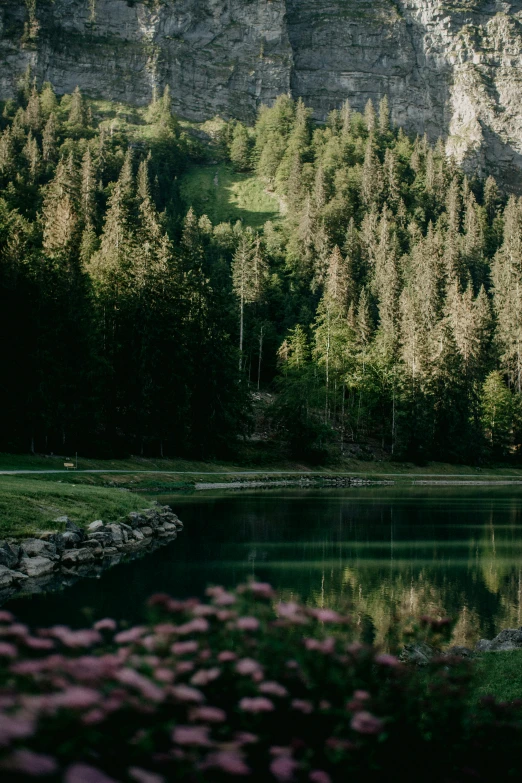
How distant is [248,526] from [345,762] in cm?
2561

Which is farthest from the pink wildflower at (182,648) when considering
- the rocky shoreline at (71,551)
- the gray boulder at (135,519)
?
the gray boulder at (135,519)

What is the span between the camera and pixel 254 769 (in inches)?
170

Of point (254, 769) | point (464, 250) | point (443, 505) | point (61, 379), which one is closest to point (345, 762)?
point (254, 769)

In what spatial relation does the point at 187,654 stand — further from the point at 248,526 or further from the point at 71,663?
the point at 248,526

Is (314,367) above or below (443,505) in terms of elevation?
above

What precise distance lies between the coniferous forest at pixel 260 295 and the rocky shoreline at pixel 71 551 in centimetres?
1946

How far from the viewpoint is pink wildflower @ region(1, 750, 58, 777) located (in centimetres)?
298

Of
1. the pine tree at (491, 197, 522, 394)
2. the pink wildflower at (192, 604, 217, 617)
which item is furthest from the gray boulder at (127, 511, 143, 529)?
the pine tree at (491, 197, 522, 394)

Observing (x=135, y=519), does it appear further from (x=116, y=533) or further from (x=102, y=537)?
(x=102, y=537)

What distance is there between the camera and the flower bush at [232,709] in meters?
3.61

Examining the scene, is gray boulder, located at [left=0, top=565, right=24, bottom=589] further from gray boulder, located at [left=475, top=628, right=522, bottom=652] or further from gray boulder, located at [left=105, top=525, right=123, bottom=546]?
gray boulder, located at [left=475, top=628, right=522, bottom=652]

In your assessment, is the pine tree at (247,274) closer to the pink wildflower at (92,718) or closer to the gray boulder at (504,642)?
the gray boulder at (504,642)

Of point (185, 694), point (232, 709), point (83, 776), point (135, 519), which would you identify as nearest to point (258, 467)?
point (135, 519)

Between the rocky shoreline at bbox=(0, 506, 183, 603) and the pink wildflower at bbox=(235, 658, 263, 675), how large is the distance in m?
12.2
